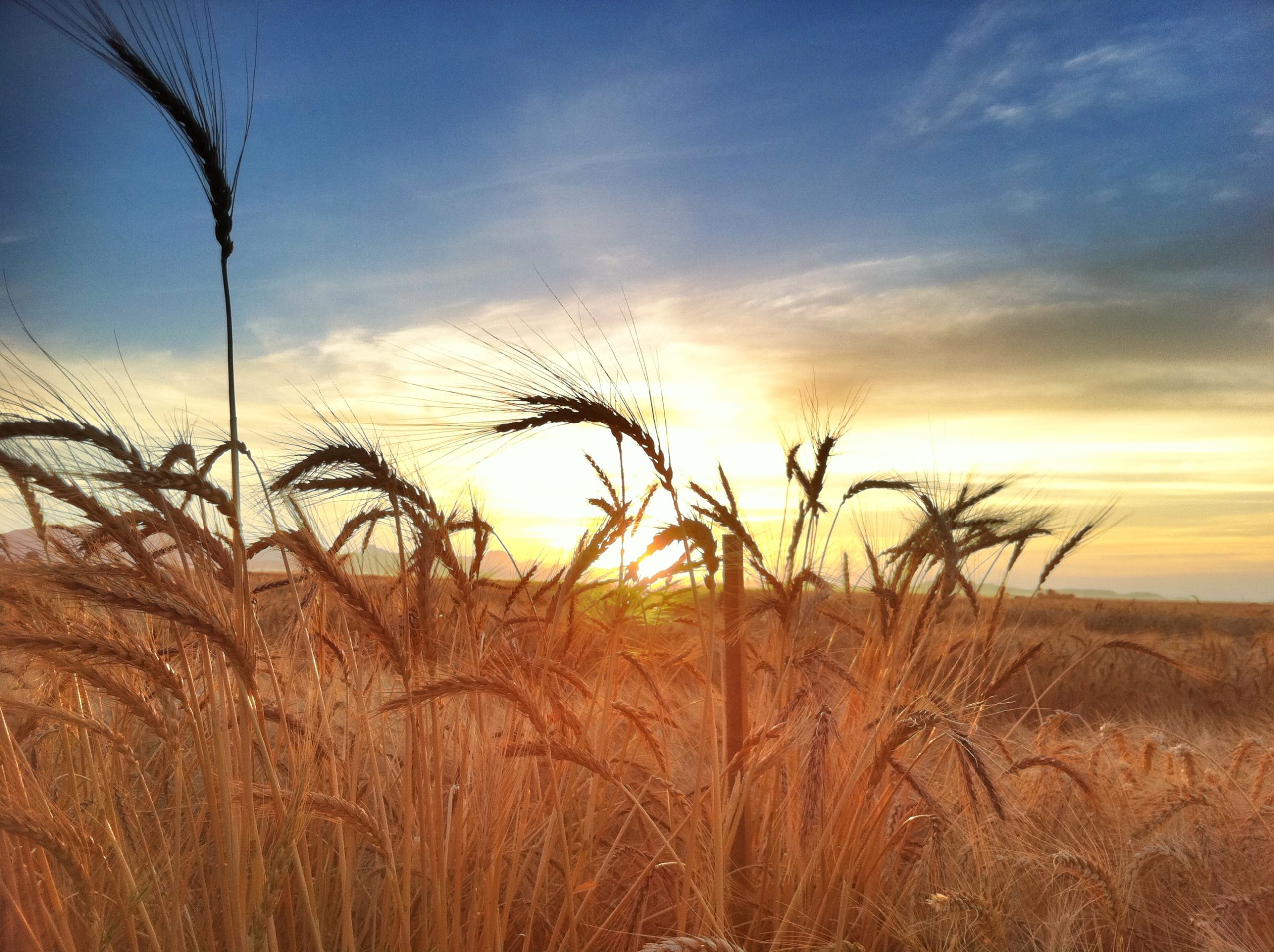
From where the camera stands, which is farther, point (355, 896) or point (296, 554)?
point (355, 896)

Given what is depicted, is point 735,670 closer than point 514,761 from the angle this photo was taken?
No

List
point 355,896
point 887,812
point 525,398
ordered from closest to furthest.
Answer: point 525,398 → point 887,812 → point 355,896

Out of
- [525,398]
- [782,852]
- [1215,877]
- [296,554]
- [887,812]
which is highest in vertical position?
[525,398]

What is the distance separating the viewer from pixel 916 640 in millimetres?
3406

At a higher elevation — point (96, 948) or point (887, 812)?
point (887, 812)

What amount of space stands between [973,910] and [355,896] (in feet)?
7.64

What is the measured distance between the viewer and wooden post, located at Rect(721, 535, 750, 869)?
322 centimetres

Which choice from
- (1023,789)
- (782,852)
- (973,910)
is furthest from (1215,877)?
(782,852)

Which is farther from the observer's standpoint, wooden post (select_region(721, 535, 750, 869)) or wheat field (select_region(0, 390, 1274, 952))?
wooden post (select_region(721, 535, 750, 869))

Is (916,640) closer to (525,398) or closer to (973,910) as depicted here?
(973,910)

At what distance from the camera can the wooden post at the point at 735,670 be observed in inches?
127

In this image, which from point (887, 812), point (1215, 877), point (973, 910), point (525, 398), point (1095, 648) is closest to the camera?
point (525, 398)

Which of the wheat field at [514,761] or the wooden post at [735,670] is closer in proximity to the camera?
the wheat field at [514,761]

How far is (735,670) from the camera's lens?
3.47m
